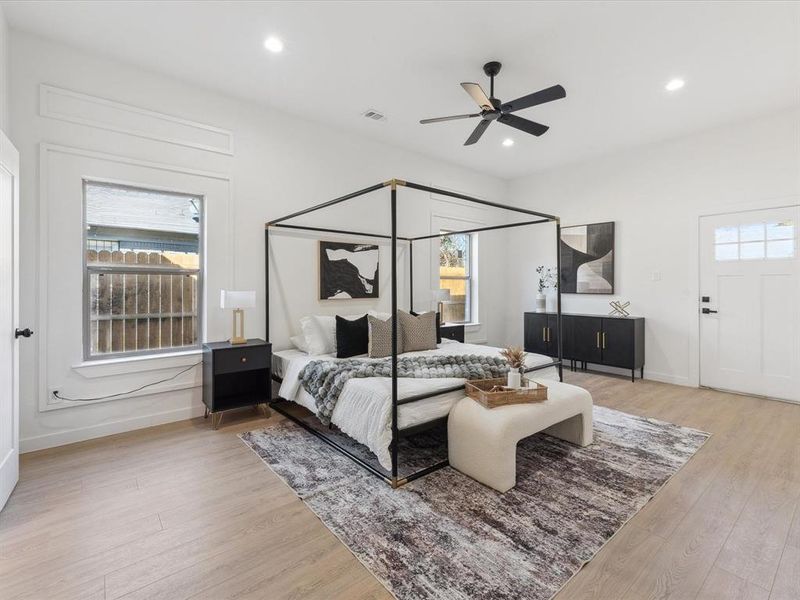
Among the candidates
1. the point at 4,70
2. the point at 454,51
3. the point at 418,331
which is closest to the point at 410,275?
the point at 418,331

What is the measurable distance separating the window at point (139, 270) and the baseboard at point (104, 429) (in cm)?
54

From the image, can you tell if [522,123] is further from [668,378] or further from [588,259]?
[668,378]

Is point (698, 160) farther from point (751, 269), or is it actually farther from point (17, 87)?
point (17, 87)

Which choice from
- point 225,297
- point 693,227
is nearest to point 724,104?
point 693,227

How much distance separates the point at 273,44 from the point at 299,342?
254 cm

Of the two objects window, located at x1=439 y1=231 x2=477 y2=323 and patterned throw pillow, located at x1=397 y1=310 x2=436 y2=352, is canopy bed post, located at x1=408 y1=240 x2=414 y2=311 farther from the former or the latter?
patterned throw pillow, located at x1=397 y1=310 x2=436 y2=352

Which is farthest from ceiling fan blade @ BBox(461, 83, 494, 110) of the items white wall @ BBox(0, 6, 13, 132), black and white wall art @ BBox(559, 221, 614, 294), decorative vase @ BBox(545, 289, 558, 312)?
decorative vase @ BBox(545, 289, 558, 312)

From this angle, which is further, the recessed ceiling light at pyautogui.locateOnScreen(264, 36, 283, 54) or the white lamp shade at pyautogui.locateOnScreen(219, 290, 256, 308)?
the white lamp shade at pyautogui.locateOnScreen(219, 290, 256, 308)

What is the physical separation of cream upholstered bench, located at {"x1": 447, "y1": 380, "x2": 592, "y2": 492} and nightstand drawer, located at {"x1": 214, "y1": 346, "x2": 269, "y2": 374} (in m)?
1.80

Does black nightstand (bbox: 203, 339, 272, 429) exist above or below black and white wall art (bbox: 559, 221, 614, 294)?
below

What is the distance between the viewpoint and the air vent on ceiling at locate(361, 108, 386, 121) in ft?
13.1

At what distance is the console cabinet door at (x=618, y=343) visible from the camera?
4.72 m

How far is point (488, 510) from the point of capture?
2.09 meters

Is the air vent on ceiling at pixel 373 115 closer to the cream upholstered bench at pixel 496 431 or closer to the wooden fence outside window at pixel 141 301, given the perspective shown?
the wooden fence outside window at pixel 141 301
